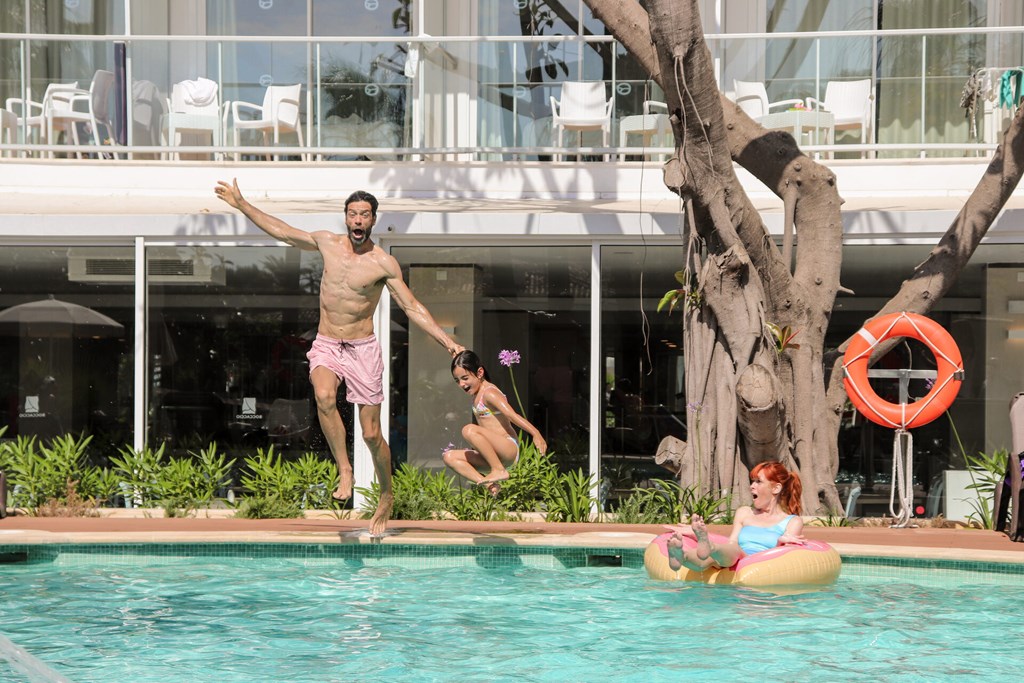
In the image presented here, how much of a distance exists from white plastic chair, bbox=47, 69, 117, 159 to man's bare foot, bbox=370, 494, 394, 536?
20.1ft

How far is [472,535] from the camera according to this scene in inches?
340

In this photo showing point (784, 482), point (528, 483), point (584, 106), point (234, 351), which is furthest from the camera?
point (584, 106)

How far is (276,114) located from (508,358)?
12.9ft

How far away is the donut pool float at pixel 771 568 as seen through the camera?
7.22 metres

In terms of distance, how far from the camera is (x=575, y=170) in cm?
1279

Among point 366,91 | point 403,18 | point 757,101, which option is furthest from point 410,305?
point 403,18

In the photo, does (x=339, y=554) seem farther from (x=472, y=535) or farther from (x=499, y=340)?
(x=499, y=340)

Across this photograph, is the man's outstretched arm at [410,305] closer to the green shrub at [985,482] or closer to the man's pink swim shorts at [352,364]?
the man's pink swim shorts at [352,364]

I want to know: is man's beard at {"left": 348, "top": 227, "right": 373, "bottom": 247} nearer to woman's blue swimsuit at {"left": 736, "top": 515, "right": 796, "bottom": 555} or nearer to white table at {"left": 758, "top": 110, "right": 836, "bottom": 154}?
woman's blue swimsuit at {"left": 736, "top": 515, "right": 796, "bottom": 555}

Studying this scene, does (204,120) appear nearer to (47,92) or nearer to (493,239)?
(47,92)

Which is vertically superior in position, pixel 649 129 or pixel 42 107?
pixel 42 107

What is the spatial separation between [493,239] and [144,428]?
3401mm

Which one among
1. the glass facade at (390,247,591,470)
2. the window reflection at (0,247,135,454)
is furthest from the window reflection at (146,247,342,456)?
the glass facade at (390,247,591,470)

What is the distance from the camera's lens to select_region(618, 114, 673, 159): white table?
12484mm
